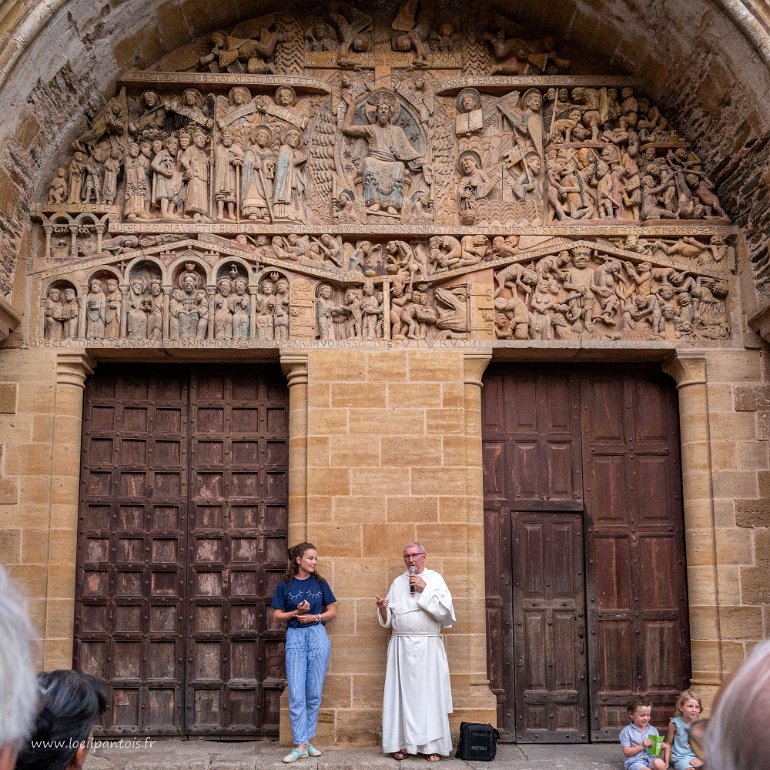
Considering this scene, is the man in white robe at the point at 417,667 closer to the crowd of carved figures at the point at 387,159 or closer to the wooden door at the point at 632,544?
the wooden door at the point at 632,544

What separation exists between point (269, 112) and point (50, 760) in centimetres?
816

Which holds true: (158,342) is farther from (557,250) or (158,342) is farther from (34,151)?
(557,250)

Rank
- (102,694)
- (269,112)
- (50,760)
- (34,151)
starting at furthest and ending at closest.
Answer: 1. (269,112)
2. (34,151)
3. (102,694)
4. (50,760)

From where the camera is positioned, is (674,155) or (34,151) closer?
(34,151)

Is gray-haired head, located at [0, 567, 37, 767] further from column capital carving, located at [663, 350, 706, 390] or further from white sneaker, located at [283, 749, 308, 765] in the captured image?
column capital carving, located at [663, 350, 706, 390]

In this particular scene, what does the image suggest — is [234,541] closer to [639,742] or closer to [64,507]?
[64,507]

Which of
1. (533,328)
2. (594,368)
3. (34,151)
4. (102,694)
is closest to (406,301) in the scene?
(533,328)

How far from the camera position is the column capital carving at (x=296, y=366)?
911 cm

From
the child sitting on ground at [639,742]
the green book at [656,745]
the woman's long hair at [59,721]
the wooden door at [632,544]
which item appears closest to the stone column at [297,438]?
the wooden door at [632,544]

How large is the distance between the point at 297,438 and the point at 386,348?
114 cm

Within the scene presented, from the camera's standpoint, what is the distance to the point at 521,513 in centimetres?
935

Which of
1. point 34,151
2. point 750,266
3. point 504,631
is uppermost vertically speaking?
point 34,151

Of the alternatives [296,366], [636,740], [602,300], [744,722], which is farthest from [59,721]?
[602,300]

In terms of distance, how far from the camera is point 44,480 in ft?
29.2
